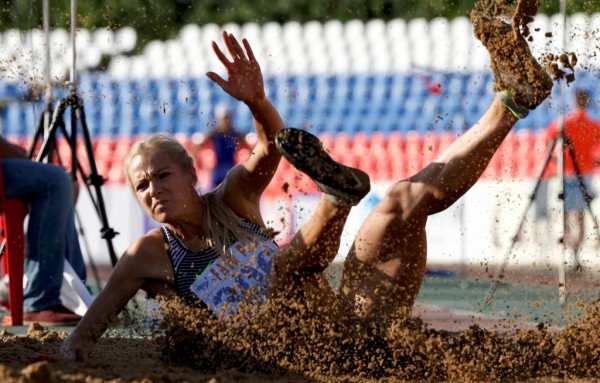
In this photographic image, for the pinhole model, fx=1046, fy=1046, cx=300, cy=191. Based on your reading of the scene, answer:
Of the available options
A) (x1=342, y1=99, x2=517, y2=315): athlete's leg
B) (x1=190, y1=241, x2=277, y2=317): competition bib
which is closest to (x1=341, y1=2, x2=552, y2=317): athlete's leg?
(x1=342, y1=99, x2=517, y2=315): athlete's leg

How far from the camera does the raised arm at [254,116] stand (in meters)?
4.03

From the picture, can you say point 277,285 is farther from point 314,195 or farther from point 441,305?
point 314,195

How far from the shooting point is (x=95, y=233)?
11.8m

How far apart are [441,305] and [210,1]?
1357 cm

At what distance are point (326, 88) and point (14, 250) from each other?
8.99 metres

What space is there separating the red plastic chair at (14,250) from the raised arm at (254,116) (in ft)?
6.81

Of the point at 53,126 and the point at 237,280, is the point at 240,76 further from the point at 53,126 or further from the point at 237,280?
the point at 53,126

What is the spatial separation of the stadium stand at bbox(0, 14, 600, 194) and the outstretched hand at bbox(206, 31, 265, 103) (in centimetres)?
854

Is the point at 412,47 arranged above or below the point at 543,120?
above

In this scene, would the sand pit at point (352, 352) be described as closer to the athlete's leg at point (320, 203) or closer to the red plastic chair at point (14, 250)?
the athlete's leg at point (320, 203)

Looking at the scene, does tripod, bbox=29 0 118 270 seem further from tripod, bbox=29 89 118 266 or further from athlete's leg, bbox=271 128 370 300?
athlete's leg, bbox=271 128 370 300

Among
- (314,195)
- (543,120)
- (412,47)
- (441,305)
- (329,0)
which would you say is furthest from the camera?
(329,0)

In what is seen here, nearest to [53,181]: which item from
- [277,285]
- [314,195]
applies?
[277,285]

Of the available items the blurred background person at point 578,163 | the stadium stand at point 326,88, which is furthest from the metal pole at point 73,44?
the stadium stand at point 326,88
